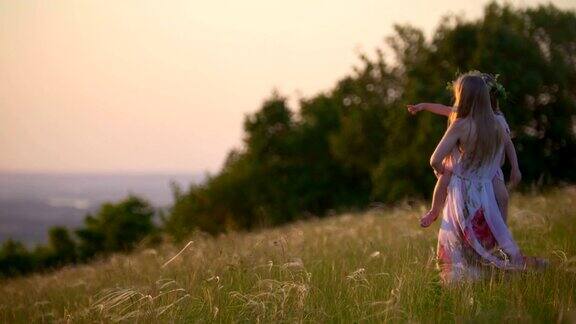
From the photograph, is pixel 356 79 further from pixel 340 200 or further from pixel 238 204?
pixel 238 204

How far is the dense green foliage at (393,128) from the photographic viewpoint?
101ft

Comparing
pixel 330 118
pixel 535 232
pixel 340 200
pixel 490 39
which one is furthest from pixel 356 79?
pixel 535 232

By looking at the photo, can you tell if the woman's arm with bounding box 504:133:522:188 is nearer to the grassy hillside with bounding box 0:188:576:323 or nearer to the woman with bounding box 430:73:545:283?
the woman with bounding box 430:73:545:283

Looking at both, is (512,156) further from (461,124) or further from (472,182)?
(461,124)

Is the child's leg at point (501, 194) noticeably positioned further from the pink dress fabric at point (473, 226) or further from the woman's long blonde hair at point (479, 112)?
the woman's long blonde hair at point (479, 112)

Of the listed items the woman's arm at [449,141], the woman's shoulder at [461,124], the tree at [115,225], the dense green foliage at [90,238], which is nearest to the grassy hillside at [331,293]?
the woman's arm at [449,141]

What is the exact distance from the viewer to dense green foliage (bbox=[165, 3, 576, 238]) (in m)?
30.7

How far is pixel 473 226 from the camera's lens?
5664 millimetres

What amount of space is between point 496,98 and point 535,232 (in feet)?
6.27

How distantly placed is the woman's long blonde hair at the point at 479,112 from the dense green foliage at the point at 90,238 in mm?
44537

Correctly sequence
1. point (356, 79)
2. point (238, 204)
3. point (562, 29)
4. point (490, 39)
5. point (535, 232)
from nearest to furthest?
1. point (535, 232)
2. point (490, 39)
3. point (562, 29)
4. point (356, 79)
5. point (238, 204)

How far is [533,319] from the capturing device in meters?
4.00

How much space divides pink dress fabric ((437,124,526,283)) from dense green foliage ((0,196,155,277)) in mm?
44295

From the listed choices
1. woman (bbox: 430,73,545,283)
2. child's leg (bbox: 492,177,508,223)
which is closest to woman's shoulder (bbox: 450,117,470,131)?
woman (bbox: 430,73,545,283)
